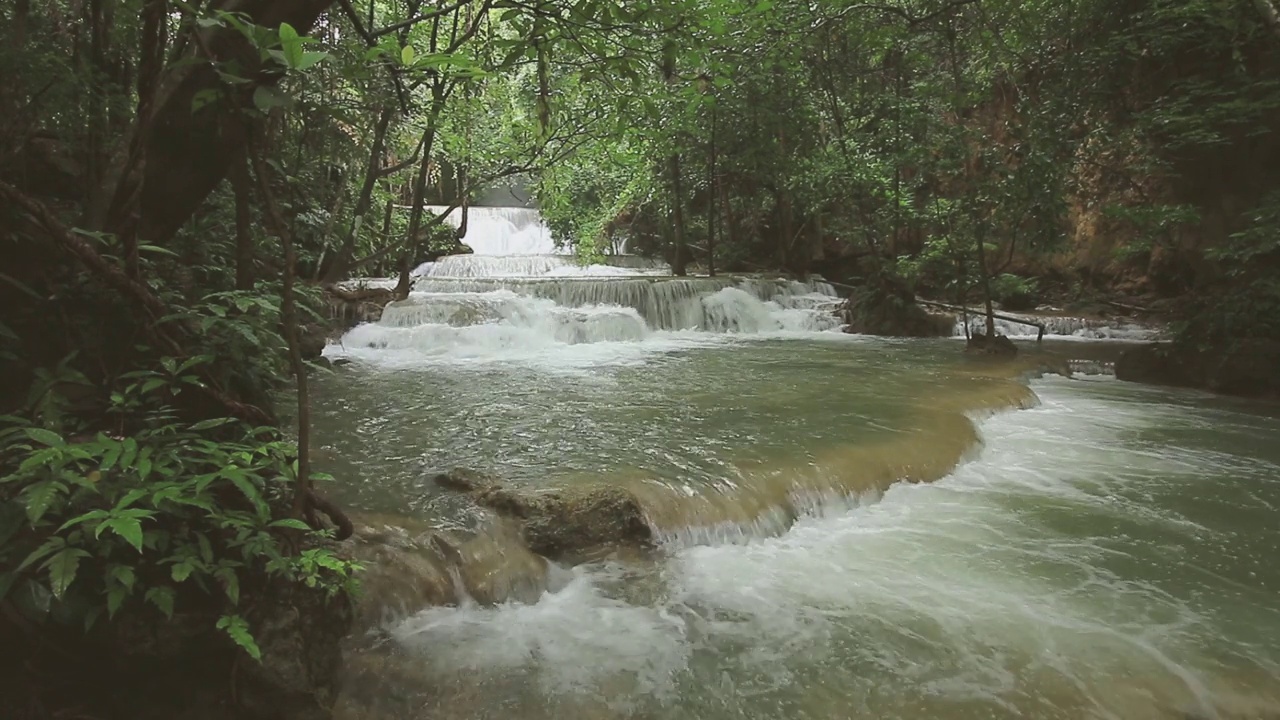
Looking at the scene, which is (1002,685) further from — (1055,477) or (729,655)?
(1055,477)

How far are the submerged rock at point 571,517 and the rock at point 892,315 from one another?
34.1 ft

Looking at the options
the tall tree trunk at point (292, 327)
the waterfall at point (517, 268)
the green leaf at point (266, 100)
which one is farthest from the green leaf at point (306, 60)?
the waterfall at point (517, 268)

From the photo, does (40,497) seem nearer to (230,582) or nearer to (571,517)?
(230,582)

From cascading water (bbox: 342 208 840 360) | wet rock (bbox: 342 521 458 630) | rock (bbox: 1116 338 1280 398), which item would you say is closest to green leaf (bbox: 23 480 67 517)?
wet rock (bbox: 342 521 458 630)

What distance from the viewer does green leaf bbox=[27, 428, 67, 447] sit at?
1.79 m

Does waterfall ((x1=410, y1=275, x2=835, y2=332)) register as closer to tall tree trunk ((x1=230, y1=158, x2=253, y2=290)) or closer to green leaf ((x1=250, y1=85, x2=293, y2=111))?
tall tree trunk ((x1=230, y1=158, x2=253, y2=290))

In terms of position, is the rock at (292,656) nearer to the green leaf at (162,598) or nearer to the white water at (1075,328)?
the green leaf at (162,598)

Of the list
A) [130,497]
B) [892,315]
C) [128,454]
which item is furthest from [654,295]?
[130,497]

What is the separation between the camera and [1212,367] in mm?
7965

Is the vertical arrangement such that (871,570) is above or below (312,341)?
below

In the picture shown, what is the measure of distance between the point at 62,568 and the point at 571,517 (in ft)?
7.75

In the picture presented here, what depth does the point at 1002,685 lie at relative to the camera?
8.81ft

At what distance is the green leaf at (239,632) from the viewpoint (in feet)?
6.17

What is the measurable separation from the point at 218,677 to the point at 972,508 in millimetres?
4344
